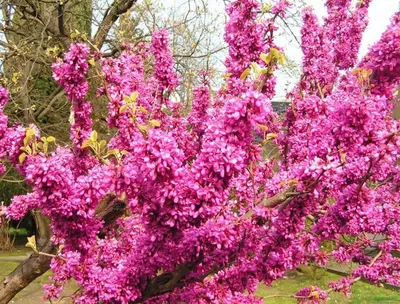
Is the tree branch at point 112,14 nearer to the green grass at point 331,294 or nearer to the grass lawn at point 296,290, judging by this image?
the grass lawn at point 296,290

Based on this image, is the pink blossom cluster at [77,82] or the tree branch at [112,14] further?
the tree branch at [112,14]

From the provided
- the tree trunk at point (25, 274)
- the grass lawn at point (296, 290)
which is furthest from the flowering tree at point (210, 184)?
the grass lawn at point (296, 290)

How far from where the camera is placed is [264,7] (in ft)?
11.7

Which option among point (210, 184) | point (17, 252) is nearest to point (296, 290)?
point (210, 184)

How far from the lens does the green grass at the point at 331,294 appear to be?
1084cm

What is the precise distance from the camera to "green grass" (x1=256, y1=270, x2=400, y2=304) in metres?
10.8

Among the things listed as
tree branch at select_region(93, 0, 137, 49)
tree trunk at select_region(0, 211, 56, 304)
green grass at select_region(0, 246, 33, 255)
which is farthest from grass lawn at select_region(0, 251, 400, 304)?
tree branch at select_region(93, 0, 137, 49)

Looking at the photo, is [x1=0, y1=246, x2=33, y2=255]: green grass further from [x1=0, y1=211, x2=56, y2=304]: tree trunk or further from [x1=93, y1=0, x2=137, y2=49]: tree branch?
[x1=0, y1=211, x2=56, y2=304]: tree trunk

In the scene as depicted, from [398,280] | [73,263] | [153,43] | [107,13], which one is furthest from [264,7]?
[107,13]

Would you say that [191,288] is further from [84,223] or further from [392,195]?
[392,195]

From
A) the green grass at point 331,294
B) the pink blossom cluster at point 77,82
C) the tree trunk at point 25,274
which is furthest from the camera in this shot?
the green grass at point 331,294

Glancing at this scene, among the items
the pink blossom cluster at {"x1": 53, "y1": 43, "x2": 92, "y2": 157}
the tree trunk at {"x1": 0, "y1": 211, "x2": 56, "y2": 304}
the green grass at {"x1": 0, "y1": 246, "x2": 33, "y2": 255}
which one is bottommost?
the green grass at {"x1": 0, "y1": 246, "x2": 33, "y2": 255}

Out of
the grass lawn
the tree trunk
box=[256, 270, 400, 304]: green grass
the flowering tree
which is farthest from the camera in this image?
the grass lawn

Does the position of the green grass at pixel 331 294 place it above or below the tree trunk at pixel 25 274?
below
